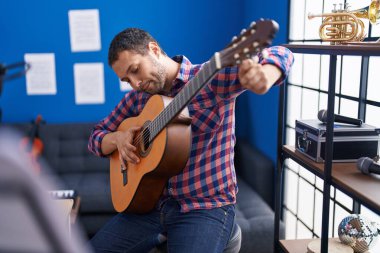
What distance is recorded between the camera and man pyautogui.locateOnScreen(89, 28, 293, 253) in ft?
4.92

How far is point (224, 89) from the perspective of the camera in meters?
1.43

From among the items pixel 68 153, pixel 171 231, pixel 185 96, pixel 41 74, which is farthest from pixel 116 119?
pixel 41 74

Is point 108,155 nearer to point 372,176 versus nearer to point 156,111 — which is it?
point 156,111

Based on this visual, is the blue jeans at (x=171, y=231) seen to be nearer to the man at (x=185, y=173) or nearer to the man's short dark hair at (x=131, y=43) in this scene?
the man at (x=185, y=173)

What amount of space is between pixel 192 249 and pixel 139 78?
25.4 inches

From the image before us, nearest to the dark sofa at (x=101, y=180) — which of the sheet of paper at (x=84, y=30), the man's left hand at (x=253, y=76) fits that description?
the sheet of paper at (x=84, y=30)

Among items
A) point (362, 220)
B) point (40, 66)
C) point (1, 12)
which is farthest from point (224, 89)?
point (1, 12)

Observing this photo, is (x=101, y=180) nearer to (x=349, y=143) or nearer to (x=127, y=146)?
(x=127, y=146)

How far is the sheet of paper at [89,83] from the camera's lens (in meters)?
3.76

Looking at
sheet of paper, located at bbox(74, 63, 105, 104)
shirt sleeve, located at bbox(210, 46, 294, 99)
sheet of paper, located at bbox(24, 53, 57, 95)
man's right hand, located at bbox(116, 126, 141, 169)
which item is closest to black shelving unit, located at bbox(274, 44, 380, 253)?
shirt sleeve, located at bbox(210, 46, 294, 99)

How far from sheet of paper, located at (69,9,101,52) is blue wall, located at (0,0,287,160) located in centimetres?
4

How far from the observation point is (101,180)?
3.27 meters

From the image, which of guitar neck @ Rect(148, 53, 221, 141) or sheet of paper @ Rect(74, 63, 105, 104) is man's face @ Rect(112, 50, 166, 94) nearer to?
guitar neck @ Rect(148, 53, 221, 141)

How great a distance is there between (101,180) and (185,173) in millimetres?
1820
